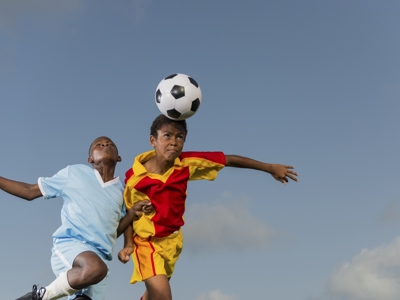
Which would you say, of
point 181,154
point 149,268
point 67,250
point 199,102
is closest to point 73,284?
point 67,250

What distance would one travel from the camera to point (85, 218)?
7.78 m

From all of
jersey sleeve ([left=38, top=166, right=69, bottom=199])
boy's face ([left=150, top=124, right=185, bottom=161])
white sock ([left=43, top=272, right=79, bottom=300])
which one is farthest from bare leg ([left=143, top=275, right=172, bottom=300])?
jersey sleeve ([left=38, top=166, right=69, bottom=199])

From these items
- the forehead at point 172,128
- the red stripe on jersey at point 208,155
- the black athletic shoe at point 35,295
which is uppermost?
the forehead at point 172,128

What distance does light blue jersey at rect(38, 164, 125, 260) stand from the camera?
306 inches

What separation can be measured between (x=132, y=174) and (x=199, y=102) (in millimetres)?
1274

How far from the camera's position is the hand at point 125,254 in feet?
26.1

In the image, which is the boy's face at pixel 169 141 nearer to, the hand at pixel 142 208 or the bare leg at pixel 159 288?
the hand at pixel 142 208

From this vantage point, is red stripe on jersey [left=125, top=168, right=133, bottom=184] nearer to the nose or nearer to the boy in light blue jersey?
the boy in light blue jersey

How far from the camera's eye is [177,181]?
26.8ft

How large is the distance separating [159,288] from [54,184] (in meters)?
1.83

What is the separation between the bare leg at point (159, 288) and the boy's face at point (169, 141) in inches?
57.9

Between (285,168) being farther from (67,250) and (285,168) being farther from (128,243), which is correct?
(67,250)

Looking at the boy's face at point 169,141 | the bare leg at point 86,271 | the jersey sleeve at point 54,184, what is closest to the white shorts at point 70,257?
the bare leg at point 86,271

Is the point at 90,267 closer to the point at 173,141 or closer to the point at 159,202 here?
the point at 159,202
